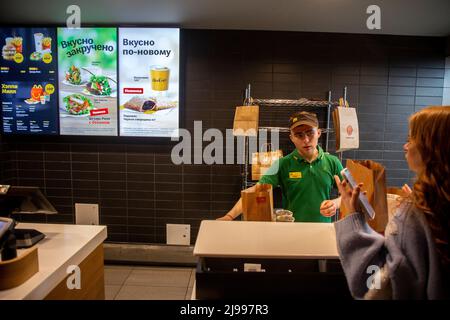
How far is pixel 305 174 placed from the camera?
2.22m

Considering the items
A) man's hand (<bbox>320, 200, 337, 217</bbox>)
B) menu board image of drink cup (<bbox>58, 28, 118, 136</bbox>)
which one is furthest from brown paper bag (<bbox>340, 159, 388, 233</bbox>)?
menu board image of drink cup (<bbox>58, 28, 118, 136</bbox>)

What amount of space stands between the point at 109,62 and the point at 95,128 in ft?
2.35

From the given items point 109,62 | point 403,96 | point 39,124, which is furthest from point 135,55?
point 403,96

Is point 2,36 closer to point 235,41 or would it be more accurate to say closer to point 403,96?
point 235,41

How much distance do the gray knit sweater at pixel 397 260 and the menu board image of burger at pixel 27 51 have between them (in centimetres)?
342

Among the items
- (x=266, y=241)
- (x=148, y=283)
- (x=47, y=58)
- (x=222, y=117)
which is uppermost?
(x=47, y=58)

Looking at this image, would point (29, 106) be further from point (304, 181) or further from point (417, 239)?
point (417, 239)

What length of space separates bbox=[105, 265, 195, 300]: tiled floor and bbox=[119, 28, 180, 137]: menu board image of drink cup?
1506mm

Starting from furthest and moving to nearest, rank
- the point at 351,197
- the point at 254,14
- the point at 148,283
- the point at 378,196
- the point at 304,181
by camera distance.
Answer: the point at 148,283
the point at 254,14
the point at 304,181
the point at 378,196
the point at 351,197

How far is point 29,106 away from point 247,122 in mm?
2408

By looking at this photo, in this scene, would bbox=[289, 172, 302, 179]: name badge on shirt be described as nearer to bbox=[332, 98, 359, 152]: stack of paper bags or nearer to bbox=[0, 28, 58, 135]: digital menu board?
bbox=[332, 98, 359, 152]: stack of paper bags

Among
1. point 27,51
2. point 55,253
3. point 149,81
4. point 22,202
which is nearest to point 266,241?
point 55,253

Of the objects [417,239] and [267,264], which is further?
[267,264]

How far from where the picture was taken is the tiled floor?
111 inches
